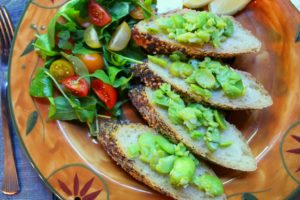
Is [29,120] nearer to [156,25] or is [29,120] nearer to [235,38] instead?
[156,25]

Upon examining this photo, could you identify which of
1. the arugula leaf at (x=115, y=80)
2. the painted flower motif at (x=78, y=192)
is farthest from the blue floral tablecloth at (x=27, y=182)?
the arugula leaf at (x=115, y=80)

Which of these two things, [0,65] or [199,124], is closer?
[199,124]

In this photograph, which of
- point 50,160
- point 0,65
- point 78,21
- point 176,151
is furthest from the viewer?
point 0,65

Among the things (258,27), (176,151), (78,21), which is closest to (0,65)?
(78,21)

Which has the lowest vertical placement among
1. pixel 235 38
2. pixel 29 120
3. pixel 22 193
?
pixel 22 193

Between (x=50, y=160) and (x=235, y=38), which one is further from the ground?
(x=235, y=38)

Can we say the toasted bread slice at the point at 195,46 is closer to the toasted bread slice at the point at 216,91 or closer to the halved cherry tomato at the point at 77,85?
the toasted bread slice at the point at 216,91
